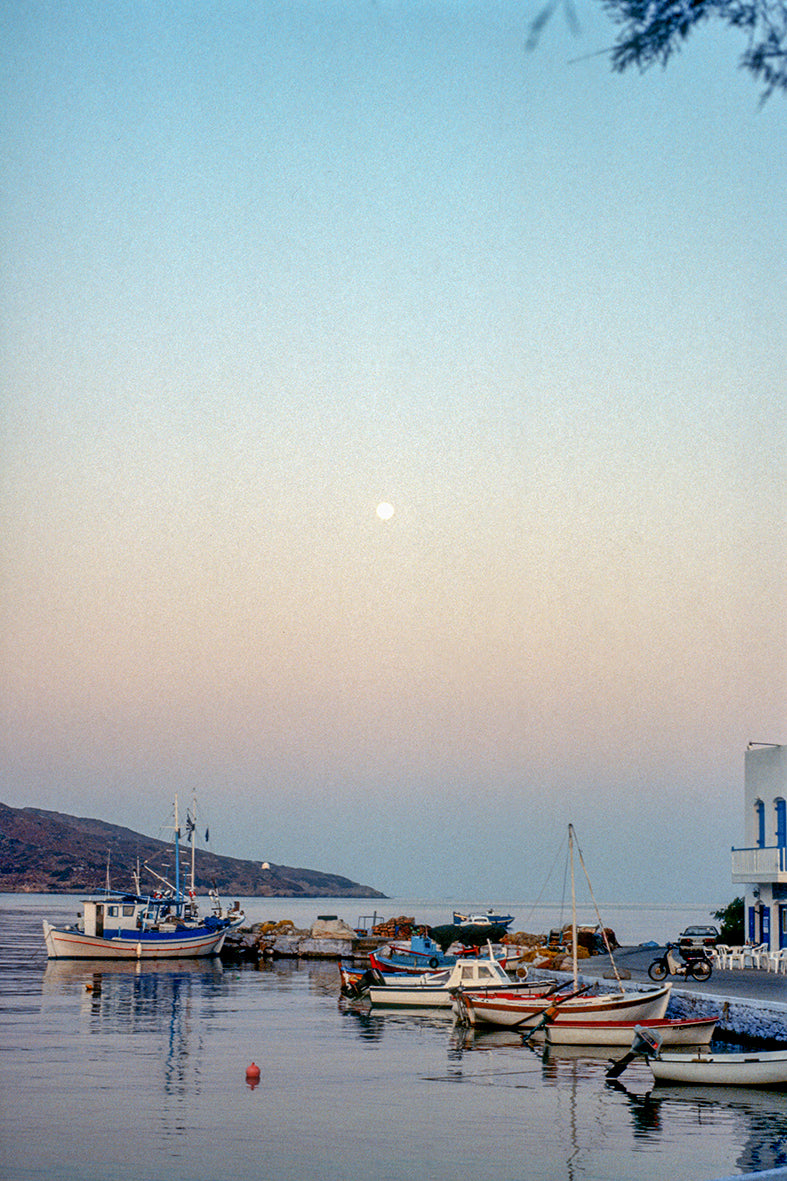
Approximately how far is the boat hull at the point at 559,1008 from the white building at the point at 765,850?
→ 7.13 metres

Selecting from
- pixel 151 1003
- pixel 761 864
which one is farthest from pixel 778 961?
pixel 151 1003

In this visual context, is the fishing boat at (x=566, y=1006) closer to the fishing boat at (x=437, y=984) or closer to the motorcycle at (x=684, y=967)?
the fishing boat at (x=437, y=984)

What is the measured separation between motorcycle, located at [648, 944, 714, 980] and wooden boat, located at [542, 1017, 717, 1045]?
4.08 m

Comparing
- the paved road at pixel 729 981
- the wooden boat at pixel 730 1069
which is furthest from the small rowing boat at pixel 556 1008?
the wooden boat at pixel 730 1069

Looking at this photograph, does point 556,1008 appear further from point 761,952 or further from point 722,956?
point 761,952

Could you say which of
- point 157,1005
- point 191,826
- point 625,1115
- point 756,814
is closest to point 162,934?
point 191,826

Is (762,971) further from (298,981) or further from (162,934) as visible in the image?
(162,934)

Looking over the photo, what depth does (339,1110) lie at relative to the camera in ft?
82.2

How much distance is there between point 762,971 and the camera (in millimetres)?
39094

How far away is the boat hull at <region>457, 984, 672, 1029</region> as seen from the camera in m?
32.8

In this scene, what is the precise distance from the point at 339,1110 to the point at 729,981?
15.7 metres

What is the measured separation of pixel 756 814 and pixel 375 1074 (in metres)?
17.4

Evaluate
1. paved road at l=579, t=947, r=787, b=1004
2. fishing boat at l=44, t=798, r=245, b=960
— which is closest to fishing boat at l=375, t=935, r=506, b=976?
paved road at l=579, t=947, r=787, b=1004

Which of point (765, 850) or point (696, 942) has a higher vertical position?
point (765, 850)
